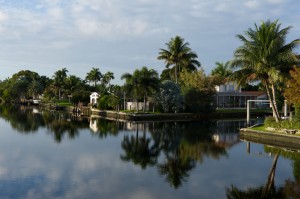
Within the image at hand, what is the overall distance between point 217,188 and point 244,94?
204 ft

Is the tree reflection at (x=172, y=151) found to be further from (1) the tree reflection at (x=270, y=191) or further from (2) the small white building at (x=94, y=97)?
(2) the small white building at (x=94, y=97)

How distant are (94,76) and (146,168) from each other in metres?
98.8

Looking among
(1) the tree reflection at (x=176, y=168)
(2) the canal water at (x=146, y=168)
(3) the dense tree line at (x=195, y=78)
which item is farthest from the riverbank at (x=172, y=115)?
(1) the tree reflection at (x=176, y=168)

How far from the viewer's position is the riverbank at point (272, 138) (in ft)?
91.9

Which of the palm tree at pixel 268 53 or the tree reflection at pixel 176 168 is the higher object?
the palm tree at pixel 268 53

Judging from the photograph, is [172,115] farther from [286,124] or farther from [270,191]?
[270,191]

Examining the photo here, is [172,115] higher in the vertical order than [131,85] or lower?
lower

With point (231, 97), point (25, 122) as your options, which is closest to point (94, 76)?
point (231, 97)

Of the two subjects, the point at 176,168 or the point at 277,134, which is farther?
the point at 277,134

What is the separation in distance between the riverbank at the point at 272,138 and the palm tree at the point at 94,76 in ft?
287

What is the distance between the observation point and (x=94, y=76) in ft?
385

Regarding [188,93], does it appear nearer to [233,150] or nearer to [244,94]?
[244,94]

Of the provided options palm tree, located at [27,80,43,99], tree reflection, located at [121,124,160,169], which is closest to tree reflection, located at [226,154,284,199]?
tree reflection, located at [121,124,160,169]

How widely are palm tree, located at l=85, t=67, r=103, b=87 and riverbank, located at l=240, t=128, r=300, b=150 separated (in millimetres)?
87596
